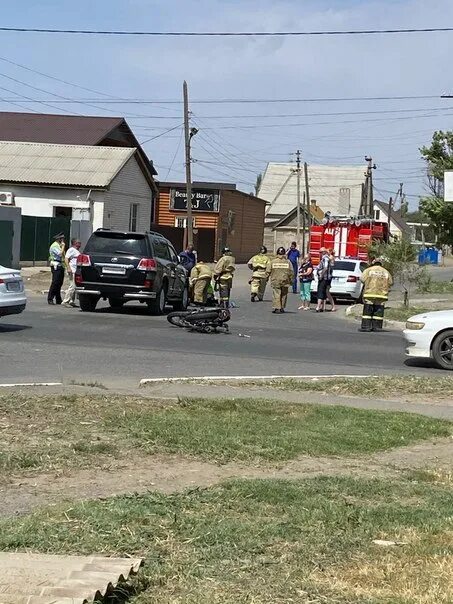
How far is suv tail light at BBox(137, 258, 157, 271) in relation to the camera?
2189 cm

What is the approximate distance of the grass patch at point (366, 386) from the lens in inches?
468

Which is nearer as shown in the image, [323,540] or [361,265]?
[323,540]

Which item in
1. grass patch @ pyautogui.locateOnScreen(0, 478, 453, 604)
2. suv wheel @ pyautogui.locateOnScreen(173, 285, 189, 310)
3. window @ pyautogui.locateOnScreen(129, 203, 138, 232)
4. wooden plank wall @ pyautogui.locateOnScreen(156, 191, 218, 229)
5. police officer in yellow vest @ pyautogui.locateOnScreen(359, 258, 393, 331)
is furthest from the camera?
wooden plank wall @ pyautogui.locateOnScreen(156, 191, 218, 229)

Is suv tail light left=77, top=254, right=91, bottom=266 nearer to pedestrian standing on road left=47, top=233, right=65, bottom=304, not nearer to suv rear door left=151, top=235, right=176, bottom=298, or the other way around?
pedestrian standing on road left=47, top=233, right=65, bottom=304

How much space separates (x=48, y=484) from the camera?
267 inches

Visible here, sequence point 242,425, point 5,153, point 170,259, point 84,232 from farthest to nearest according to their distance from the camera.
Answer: point 5,153 → point 84,232 → point 170,259 → point 242,425

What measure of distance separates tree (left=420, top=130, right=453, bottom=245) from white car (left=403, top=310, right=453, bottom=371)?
2210cm

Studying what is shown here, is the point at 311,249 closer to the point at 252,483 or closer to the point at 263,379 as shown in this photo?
the point at 263,379

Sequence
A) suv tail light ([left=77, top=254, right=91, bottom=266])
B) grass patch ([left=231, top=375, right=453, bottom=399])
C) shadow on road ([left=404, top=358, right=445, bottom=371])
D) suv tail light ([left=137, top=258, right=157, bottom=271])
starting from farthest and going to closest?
suv tail light ([left=77, top=254, right=91, bottom=266]), suv tail light ([left=137, top=258, right=157, bottom=271]), shadow on road ([left=404, top=358, right=445, bottom=371]), grass patch ([left=231, top=375, right=453, bottom=399])

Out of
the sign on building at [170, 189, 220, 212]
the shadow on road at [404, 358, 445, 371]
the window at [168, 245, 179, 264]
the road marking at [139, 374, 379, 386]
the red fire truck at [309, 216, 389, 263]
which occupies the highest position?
the sign on building at [170, 189, 220, 212]

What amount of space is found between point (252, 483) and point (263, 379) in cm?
568

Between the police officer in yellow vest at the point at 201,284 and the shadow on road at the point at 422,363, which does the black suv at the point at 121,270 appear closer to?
the police officer in yellow vest at the point at 201,284

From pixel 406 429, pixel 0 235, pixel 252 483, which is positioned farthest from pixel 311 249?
pixel 252 483

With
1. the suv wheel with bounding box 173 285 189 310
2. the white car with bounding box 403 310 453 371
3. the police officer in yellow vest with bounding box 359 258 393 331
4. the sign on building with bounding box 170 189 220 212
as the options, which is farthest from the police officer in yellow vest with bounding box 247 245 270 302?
the sign on building with bounding box 170 189 220 212
